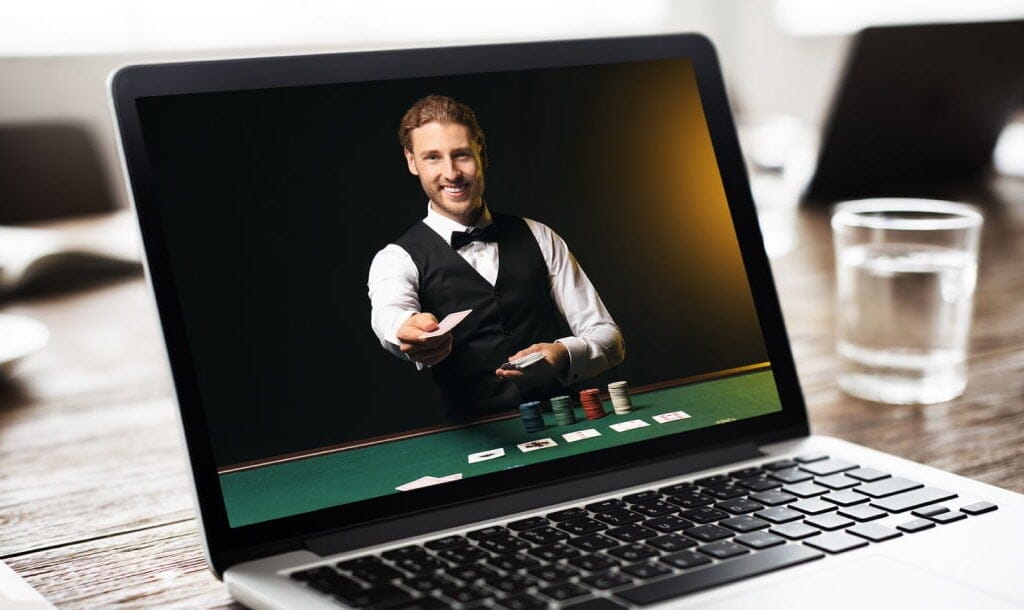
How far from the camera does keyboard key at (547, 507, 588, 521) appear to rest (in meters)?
0.57

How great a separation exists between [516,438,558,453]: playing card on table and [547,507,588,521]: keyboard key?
0.04 metres

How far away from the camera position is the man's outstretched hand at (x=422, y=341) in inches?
23.2

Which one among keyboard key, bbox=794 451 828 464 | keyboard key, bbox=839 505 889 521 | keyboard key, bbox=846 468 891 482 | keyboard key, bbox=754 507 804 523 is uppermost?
keyboard key, bbox=794 451 828 464

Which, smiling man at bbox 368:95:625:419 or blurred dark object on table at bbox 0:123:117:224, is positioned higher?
blurred dark object on table at bbox 0:123:117:224

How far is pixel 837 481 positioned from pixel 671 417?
0.11m

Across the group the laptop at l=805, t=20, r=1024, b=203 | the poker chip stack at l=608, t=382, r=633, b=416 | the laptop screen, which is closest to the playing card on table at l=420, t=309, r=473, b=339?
the laptop screen

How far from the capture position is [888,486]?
60 cm

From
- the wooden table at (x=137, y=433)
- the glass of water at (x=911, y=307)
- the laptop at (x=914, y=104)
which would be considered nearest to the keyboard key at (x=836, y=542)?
the wooden table at (x=137, y=433)

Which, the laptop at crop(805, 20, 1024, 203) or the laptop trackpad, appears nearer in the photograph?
the laptop trackpad

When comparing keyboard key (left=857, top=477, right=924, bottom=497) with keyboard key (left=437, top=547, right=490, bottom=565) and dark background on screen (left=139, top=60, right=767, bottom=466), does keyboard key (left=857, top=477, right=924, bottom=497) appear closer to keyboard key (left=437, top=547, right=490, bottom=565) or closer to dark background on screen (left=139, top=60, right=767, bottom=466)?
dark background on screen (left=139, top=60, right=767, bottom=466)

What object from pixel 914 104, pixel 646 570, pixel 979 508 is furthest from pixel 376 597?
pixel 914 104

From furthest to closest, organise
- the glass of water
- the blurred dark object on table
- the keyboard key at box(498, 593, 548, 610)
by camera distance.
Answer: the blurred dark object on table
the glass of water
the keyboard key at box(498, 593, 548, 610)

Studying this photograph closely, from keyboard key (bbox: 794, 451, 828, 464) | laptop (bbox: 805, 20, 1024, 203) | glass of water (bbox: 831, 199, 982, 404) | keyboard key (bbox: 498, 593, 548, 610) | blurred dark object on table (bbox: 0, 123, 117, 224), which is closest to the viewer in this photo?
keyboard key (bbox: 498, 593, 548, 610)

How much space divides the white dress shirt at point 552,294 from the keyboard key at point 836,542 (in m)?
0.17
